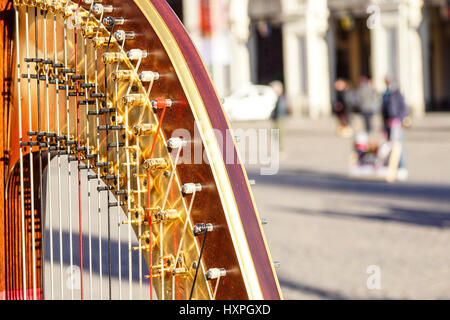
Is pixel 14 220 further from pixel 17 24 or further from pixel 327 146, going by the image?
pixel 327 146

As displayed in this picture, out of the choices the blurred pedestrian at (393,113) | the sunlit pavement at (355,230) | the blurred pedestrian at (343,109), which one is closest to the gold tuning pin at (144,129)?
the sunlit pavement at (355,230)

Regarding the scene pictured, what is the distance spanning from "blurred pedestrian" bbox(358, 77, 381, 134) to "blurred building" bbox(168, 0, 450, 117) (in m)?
5.08

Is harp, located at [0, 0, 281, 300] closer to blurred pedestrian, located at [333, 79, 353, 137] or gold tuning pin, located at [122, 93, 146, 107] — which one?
gold tuning pin, located at [122, 93, 146, 107]

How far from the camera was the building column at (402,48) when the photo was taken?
24.0 m

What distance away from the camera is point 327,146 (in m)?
17.8

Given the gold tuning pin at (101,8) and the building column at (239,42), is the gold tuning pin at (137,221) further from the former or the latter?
the building column at (239,42)

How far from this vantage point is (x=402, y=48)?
2405 centimetres

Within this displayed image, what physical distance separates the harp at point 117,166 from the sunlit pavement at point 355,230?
0.46 meters

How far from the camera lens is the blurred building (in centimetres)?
2431

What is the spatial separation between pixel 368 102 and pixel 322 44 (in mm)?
9777

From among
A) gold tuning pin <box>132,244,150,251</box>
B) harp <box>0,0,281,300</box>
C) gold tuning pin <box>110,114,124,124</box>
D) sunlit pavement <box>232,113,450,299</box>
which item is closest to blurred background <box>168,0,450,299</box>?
sunlit pavement <box>232,113,450,299</box>

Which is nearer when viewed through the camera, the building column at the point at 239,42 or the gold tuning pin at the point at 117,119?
the gold tuning pin at the point at 117,119
